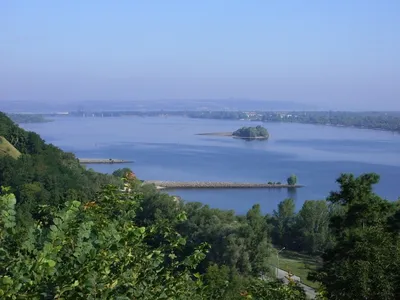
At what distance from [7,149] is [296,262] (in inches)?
364

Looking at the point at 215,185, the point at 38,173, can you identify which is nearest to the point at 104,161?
the point at 215,185

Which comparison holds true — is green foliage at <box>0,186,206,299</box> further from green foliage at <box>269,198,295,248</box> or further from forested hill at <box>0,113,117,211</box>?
green foliage at <box>269,198,295,248</box>

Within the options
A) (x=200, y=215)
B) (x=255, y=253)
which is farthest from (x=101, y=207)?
(x=200, y=215)

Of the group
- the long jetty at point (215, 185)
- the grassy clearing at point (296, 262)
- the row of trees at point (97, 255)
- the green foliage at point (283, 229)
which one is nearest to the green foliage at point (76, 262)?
the row of trees at point (97, 255)

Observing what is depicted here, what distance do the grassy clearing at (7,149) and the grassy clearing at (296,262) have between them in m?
8.28

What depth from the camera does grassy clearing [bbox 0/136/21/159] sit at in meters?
15.7

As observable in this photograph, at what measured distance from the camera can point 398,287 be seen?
2.99m

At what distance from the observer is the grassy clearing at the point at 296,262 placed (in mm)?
9266

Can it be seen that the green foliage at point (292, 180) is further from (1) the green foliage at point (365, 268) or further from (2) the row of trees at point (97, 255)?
(2) the row of trees at point (97, 255)

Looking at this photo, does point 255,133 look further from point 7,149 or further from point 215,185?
point 7,149

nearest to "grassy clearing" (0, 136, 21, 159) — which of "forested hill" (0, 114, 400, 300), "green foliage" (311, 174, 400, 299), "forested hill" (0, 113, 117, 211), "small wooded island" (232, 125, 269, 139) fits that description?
"forested hill" (0, 113, 117, 211)

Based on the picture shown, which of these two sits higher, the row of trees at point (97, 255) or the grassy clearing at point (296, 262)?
the row of trees at point (97, 255)

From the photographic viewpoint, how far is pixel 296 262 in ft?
35.4

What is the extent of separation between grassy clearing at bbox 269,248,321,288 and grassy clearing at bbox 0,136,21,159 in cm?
828
